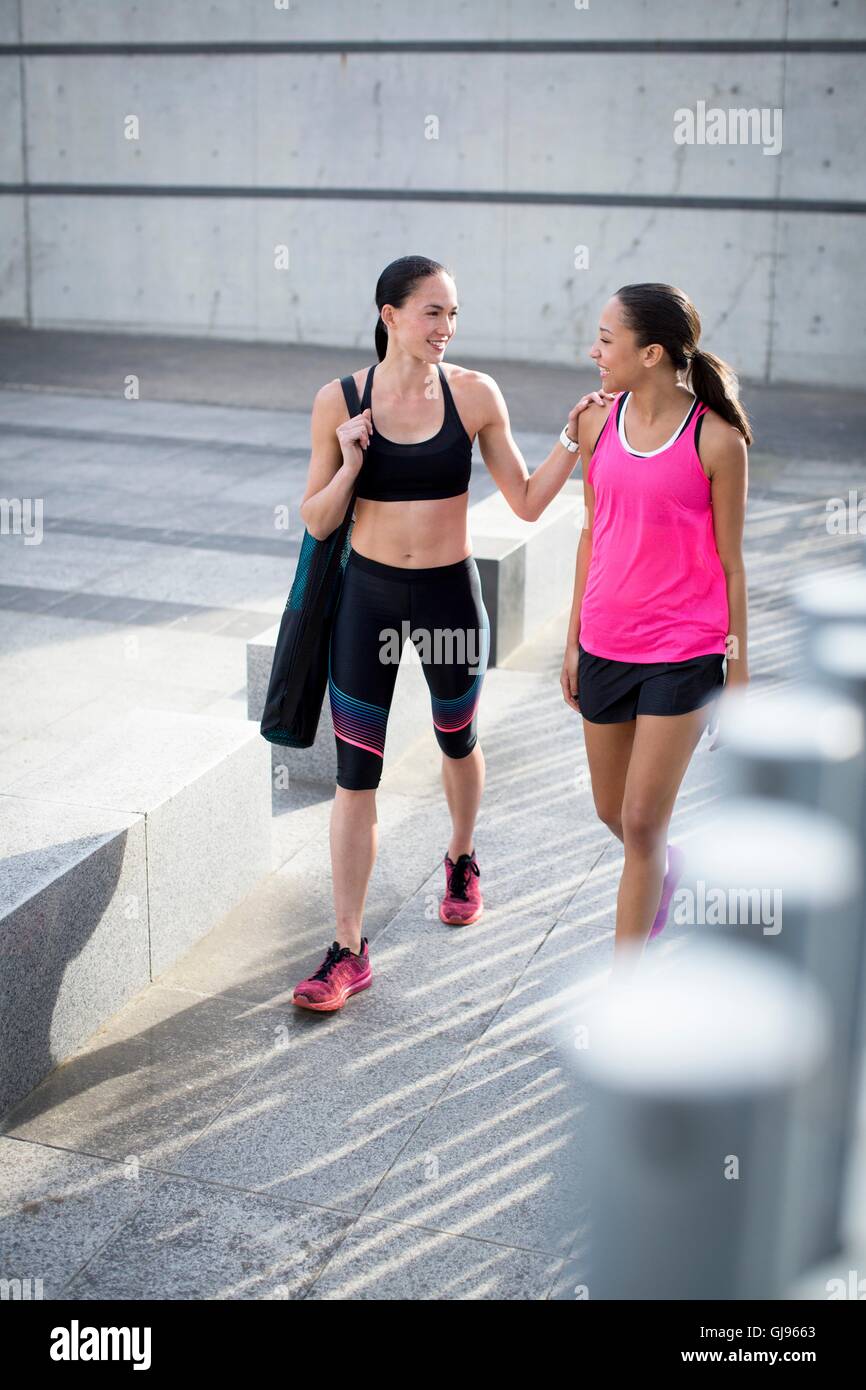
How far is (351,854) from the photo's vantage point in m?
4.27

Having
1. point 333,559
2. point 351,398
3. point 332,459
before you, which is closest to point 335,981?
point 333,559

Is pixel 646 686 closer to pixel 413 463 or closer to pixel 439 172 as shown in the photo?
pixel 413 463

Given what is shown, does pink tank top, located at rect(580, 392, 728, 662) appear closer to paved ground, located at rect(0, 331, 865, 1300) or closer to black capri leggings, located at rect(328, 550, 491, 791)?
black capri leggings, located at rect(328, 550, 491, 791)

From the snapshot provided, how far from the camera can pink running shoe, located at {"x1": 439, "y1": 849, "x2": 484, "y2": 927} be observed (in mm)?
4750

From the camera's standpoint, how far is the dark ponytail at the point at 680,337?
3.67m

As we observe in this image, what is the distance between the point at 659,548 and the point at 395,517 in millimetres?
799

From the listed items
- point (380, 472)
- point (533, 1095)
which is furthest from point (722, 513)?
point (533, 1095)

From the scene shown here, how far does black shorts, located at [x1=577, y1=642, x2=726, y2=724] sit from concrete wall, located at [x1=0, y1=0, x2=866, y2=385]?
12453mm

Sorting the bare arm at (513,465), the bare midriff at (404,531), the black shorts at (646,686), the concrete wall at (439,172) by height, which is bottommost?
the black shorts at (646,686)

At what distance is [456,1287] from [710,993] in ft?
5.80

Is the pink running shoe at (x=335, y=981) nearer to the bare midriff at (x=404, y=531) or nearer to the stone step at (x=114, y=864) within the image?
the stone step at (x=114, y=864)

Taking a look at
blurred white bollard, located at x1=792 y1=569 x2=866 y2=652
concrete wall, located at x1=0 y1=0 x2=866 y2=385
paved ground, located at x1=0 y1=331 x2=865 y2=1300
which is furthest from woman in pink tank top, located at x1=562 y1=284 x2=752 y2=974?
concrete wall, located at x1=0 y1=0 x2=866 y2=385

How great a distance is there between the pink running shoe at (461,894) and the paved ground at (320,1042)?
54 mm

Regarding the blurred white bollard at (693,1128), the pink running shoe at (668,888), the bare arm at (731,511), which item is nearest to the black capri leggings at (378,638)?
the bare arm at (731,511)
